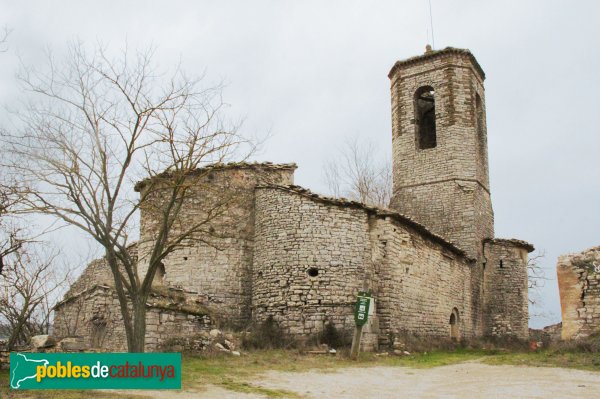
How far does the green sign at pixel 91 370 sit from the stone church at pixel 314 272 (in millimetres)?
3857

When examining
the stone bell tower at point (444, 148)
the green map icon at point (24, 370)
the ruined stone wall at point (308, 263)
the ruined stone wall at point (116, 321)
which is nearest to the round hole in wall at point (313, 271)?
the ruined stone wall at point (308, 263)

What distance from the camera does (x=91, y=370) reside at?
23.5ft

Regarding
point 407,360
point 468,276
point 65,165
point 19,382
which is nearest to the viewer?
point 19,382

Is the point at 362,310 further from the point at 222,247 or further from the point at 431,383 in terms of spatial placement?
the point at 222,247

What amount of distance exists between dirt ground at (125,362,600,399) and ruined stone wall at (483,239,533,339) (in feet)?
31.6

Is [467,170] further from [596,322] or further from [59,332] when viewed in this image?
[59,332]

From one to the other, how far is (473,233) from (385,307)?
7.05 metres

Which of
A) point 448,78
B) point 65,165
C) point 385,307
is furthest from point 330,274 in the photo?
point 448,78

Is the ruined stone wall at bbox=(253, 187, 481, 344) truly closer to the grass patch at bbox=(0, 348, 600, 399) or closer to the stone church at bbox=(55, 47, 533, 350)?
the stone church at bbox=(55, 47, 533, 350)

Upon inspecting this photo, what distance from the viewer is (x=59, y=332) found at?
14516 mm

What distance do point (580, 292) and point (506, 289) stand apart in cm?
817

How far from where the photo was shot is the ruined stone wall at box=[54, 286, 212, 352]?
12.3 meters

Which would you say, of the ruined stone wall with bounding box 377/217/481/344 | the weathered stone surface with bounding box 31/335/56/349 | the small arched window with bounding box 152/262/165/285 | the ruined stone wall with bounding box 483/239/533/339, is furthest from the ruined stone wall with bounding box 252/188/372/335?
the ruined stone wall with bounding box 483/239/533/339

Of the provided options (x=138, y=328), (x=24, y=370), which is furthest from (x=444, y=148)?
(x=24, y=370)
